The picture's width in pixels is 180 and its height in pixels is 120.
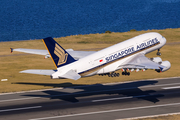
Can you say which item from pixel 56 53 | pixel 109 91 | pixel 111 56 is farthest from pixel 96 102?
pixel 56 53

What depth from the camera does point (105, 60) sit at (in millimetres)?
52438

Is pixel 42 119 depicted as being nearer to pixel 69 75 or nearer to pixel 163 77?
pixel 69 75

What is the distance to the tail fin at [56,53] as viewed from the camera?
46438 millimetres

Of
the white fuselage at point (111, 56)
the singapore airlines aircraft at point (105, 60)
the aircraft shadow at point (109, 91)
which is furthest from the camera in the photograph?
the aircraft shadow at point (109, 91)

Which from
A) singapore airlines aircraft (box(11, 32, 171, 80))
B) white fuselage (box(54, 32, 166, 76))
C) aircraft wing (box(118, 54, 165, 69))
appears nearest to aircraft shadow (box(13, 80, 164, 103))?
singapore airlines aircraft (box(11, 32, 171, 80))

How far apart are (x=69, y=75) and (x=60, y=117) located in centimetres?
667

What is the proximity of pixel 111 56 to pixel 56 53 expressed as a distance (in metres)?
10.8

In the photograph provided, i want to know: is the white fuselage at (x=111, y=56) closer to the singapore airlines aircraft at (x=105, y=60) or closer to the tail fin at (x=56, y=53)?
the singapore airlines aircraft at (x=105, y=60)

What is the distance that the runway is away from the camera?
44.4 metres

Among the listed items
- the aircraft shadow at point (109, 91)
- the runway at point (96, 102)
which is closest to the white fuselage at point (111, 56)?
the aircraft shadow at point (109, 91)

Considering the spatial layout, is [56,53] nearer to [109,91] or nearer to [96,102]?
[96,102]

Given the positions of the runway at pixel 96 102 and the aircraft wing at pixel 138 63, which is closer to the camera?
the runway at pixel 96 102

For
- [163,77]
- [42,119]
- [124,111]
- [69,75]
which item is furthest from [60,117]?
[163,77]

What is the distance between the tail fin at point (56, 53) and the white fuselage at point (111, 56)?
813mm
